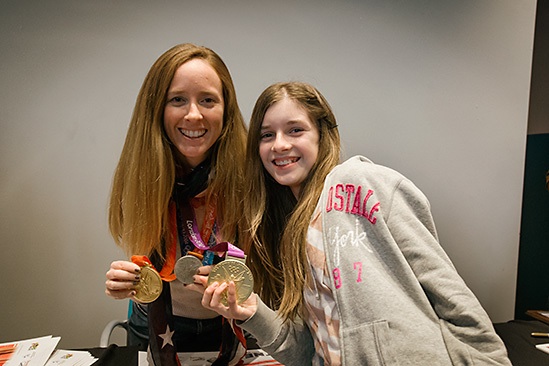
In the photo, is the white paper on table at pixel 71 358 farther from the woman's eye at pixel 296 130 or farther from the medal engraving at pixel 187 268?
the woman's eye at pixel 296 130

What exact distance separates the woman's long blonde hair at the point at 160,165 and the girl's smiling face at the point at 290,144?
0.80ft

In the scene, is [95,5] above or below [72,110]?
above

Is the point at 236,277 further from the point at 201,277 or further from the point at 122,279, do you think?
the point at 122,279

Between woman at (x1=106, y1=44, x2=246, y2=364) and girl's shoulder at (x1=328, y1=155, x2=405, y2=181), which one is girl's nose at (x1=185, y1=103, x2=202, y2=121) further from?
girl's shoulder at (x1=328, y1=155, x2=405, y2=181)

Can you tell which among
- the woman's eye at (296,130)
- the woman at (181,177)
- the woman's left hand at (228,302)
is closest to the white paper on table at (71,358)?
the woman at (181,177)

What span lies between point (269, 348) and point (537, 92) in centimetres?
276

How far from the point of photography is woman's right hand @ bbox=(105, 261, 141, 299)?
4.45 feet

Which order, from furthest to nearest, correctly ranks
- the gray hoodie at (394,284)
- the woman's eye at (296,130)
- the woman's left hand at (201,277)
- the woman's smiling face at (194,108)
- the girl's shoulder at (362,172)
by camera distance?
the woman's smiling face at (194,108), the woman's eye at (296,130), the woman's left hand at (201,277), the girl's shoulder at (362,172), the gray hoodie at (394,284)

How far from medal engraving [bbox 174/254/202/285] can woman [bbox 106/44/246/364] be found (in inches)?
3.8

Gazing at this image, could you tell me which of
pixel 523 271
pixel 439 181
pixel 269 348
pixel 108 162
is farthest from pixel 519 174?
pixel 108 162

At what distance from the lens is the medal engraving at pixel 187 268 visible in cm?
138

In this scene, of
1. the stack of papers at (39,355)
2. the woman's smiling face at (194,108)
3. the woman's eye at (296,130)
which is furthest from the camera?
the stack of papers at (39,355)

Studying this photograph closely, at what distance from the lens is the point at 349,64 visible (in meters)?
2.56

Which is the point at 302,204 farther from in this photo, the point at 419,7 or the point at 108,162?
the point at 419,7
